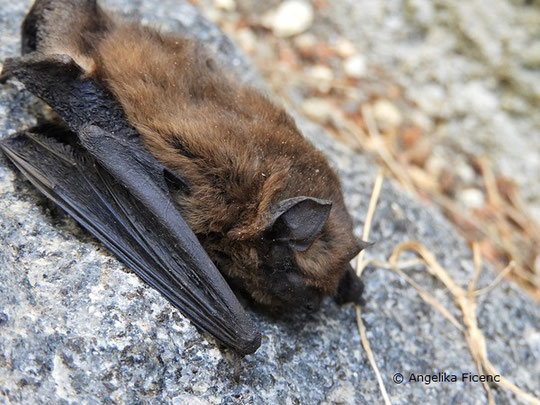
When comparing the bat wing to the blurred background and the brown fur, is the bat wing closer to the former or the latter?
the brown fur

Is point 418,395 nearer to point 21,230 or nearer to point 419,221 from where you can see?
point 419,221

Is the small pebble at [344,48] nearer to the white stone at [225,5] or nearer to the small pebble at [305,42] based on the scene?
the small pebble at [305,42]

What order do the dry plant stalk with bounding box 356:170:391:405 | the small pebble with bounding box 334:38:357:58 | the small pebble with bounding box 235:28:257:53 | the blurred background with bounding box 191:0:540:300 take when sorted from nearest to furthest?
the dry plant stalk with bounding box 356:170:391:405 < the blurred background with bounding box 191:0:540:300 < the small pebble with bounding box 235:28:257:53 < the small pebble with bounding box 334:38:357:58

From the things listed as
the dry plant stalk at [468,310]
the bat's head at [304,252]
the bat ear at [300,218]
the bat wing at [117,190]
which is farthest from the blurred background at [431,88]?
the bat wing at [117,190]

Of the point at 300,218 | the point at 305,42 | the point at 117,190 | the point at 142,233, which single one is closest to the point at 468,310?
the point at 300,218

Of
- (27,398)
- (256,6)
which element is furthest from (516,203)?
(27,398)

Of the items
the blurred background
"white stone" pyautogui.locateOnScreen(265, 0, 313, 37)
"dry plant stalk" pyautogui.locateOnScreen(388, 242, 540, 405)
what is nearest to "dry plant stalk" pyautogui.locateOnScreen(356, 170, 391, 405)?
"dry plant stalk" pyautogui.locateOnScreen(388, 242, 540, 405)
